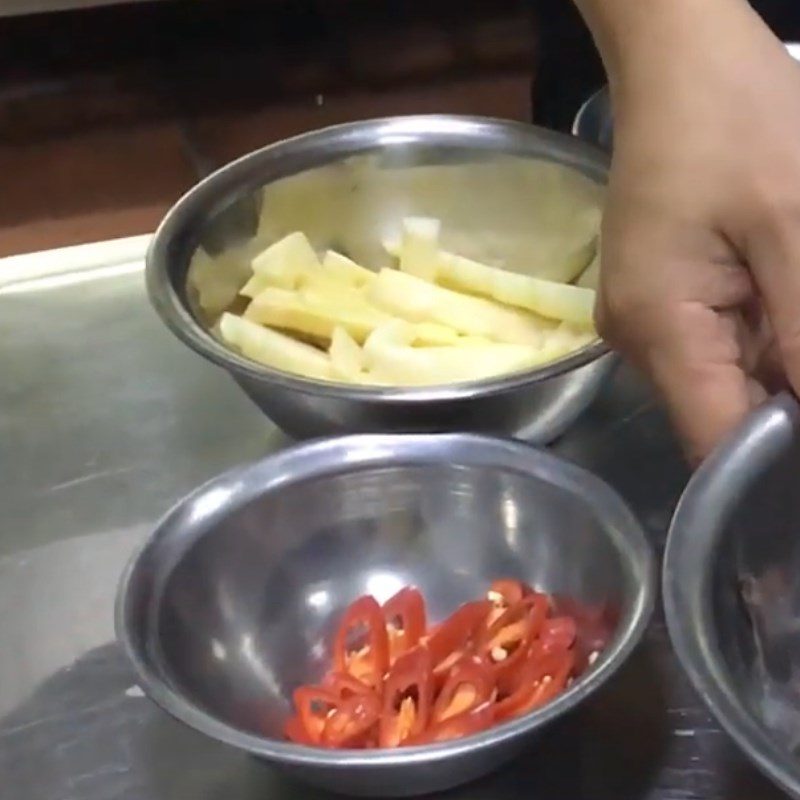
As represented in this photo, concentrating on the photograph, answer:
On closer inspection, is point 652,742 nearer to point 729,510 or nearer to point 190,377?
point 729,510

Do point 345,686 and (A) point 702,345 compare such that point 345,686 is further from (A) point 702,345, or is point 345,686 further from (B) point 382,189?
(B) point 382,189

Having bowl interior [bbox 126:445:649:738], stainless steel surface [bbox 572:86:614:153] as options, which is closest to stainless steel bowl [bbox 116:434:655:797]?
bowl interior [bbox 126:445:649:738]

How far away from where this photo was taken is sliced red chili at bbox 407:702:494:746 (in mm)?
542

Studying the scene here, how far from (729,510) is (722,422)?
50 millimetres

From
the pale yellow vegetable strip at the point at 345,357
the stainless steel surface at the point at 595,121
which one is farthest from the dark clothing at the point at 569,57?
the pale yellow vegetable strip at the point at 345,357

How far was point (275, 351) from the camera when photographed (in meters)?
0.73

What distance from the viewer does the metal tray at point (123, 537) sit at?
0.57 meters

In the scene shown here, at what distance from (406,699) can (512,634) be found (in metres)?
0.06

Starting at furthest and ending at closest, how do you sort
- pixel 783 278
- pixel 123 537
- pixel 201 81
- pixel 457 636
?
1. pixel 201 81
2. pixel 123 537
3. pixel 457 636
4. pixel 783 278

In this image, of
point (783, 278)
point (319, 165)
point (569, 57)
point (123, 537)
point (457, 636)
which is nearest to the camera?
point (783, 278)

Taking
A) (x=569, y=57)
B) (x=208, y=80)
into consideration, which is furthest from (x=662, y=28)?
(x=208, y=80)

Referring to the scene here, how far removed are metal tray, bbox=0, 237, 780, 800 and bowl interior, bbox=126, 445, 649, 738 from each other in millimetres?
41

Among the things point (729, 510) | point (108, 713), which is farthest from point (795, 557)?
point (108, 713)

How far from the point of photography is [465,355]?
72 centimetres
